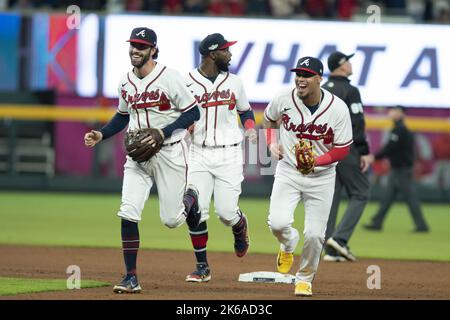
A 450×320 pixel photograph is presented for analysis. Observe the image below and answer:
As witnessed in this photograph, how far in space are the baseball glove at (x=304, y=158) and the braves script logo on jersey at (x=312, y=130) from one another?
15 centimetres

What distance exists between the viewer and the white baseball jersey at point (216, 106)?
10383 mm

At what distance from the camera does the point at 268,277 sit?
33.6 ft

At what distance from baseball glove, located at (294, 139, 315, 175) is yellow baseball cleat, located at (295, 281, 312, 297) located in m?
0.98

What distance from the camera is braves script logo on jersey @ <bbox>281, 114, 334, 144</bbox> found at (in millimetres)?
9133

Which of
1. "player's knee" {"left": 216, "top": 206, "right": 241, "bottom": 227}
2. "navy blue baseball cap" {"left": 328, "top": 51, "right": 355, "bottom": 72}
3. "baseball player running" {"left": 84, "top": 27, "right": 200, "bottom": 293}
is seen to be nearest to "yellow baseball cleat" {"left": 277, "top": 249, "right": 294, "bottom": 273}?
"player's knee" {"left": 216, "top": 206, "right": 241, "bottom": 227}

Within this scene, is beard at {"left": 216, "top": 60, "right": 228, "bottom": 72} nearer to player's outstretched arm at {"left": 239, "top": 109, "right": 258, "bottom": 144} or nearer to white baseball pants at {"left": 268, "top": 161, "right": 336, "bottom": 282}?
player's outstretched arm at {"left": 239, "top": 109, "right": 258, "bottom": 144}

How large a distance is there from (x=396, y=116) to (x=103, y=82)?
7.81 metres

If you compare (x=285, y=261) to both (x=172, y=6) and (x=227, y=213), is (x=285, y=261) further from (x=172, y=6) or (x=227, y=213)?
(x=172, y=6)

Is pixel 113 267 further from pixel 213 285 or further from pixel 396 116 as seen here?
pixel 396 116

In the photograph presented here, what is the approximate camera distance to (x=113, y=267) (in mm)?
11250

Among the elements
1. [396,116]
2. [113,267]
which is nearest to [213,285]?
[113,267]

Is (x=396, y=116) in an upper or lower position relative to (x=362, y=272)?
upper

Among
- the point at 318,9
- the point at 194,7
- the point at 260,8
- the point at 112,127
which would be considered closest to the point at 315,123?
the point at 112,127

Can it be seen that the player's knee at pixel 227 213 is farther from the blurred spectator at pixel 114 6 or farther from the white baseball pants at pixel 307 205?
the blurred spectator at pixel 114 6
